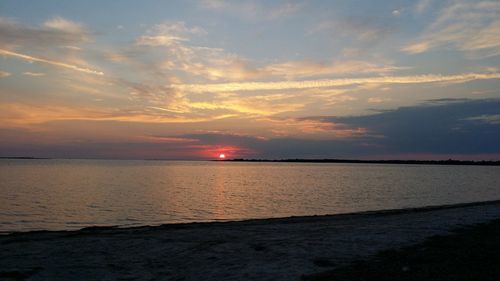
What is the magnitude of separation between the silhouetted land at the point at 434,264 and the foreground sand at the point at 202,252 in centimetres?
71

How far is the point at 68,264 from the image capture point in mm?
13391

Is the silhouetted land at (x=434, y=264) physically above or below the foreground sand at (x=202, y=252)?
above

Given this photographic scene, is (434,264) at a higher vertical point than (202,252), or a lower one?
higher

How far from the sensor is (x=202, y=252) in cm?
1492

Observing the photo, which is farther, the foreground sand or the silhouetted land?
the foreground sand

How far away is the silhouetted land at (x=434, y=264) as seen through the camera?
11.1 m

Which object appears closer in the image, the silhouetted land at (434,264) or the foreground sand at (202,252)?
the silhouetted land at (434,264)

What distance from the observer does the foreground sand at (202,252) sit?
12164mm

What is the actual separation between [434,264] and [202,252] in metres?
7.28

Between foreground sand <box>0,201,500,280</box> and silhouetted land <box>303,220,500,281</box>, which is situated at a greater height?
silhouetted land <box>303,220,500,281</box>

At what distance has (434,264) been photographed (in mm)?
12414

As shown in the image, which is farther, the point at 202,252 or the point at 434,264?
the point at 202,252

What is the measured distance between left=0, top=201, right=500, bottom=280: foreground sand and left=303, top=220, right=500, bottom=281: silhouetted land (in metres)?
0.71

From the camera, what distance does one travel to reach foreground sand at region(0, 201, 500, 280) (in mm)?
12164
